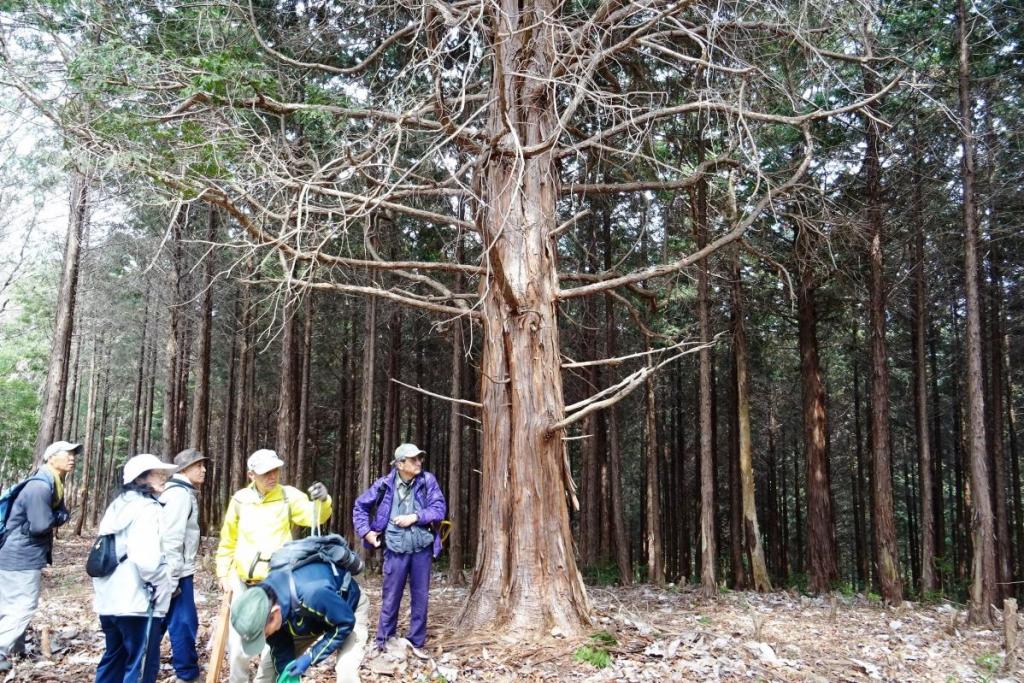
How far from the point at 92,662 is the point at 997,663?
938 centimetres

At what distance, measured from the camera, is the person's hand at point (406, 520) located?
7.08 meters

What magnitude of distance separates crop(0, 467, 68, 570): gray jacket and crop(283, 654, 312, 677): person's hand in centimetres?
391

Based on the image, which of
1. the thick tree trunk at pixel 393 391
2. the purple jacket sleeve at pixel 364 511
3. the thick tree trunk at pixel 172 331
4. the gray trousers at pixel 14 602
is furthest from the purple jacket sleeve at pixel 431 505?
the thick tree trunk at pixel 393 391

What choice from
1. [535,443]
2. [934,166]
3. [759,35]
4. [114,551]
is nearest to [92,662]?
[114,551]

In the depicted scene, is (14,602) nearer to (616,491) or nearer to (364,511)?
(364,511)

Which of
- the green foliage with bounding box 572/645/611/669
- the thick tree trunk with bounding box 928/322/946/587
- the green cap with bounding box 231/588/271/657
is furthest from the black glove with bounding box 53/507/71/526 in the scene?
the thick tree trunk with bounding box 928/322/946/587

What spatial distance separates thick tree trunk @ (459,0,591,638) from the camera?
739 centimetres

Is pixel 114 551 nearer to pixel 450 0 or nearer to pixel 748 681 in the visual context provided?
pixel 748 681

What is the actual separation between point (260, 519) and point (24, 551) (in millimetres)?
2483

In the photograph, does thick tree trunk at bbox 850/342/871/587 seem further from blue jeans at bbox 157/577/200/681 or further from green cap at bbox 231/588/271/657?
green cap at bbox 231/588/271/657

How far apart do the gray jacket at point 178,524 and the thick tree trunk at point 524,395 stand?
2961 mm

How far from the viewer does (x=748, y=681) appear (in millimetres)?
6234

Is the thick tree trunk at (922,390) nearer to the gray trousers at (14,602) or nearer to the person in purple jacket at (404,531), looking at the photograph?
the person in purple jacket at (404,531)

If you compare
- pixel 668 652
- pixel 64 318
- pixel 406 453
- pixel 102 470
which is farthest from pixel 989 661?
pixel 102 470
